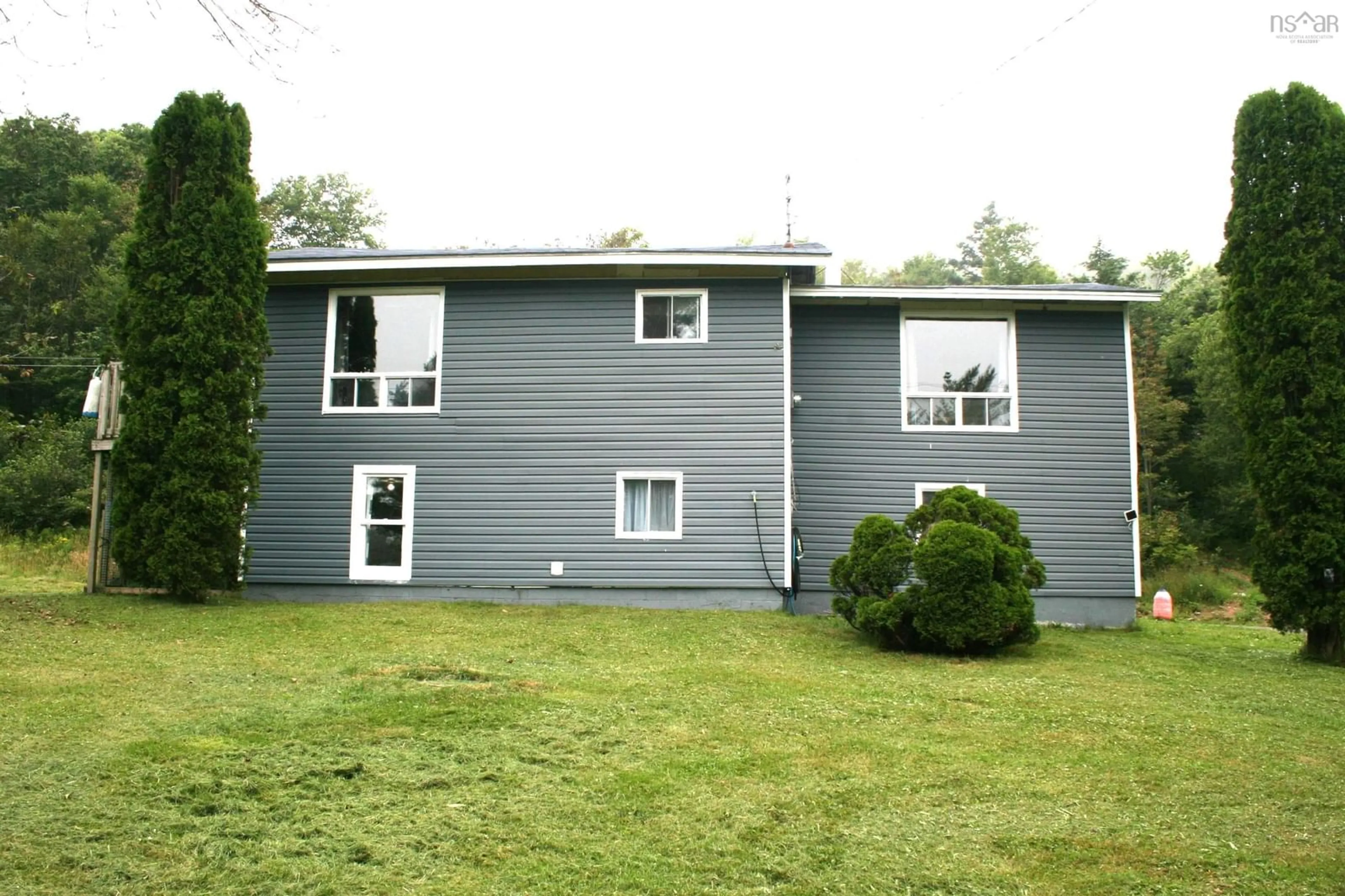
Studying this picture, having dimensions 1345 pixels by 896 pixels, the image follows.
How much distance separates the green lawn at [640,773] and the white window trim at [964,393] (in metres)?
5.49

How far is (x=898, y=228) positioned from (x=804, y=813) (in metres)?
60.2

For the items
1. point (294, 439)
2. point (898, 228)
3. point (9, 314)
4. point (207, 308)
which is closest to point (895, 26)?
point (207, 308)

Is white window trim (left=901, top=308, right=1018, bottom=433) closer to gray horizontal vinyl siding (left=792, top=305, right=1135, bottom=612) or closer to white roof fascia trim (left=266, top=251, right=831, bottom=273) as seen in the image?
gray horizontal vinyl siding (left=792, top=305, right=1135, bottom=612)

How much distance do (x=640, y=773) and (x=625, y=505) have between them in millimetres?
8386

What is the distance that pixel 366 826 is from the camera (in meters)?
4.62

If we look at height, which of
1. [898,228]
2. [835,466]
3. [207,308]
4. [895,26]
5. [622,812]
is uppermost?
[898,228]

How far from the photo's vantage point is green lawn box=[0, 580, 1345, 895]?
4266mm

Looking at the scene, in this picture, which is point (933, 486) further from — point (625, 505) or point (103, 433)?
point (103, 433)

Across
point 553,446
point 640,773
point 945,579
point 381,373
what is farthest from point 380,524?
point 640,773

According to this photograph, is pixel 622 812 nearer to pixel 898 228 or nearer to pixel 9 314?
pixel 9 314

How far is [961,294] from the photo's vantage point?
47.0 feet

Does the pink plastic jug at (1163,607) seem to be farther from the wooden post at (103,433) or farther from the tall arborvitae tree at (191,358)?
the wooden post at (103,433)

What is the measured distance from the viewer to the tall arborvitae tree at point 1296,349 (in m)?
10.3

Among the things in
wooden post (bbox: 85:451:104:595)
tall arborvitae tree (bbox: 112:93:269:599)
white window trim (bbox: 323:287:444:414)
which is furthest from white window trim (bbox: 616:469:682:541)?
wooden post (bbox: 85:451:104:595)
